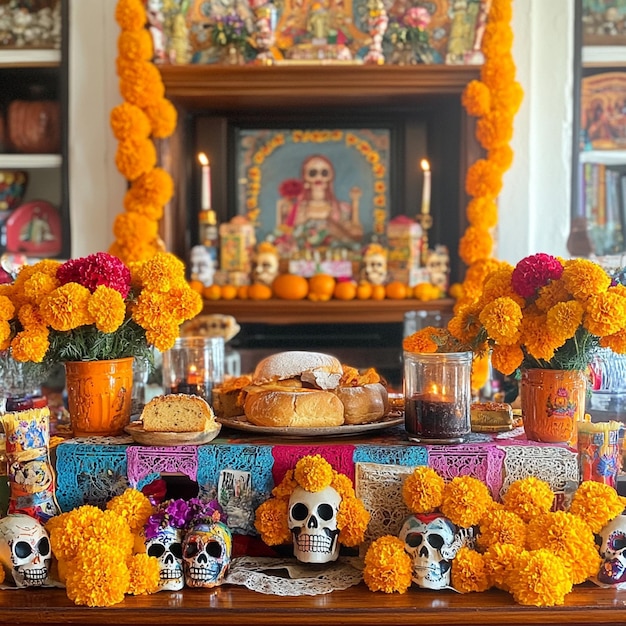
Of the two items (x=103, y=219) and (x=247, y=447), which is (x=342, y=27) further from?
(x=247, y=447)

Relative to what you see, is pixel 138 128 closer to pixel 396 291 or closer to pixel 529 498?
pixel 396 291

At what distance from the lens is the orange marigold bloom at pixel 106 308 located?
4.89 ft

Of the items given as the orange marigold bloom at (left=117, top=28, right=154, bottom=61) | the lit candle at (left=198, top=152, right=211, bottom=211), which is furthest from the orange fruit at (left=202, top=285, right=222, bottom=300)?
the orange marigold bloom at (left=117, top=28, right=154, bottom=61)

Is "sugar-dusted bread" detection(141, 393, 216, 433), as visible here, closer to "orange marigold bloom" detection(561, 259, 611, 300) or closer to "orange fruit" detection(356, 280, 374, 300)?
"orange marigold bloom" detection(561, 259, 611, 300)

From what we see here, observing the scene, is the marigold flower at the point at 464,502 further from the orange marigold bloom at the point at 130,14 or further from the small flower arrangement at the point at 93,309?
the orange marigold bloom at the point at 130,14

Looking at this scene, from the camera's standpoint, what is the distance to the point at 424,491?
1389mm

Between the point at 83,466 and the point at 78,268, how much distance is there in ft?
1.25

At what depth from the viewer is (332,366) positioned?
1.65 meters

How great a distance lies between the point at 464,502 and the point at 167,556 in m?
0.52

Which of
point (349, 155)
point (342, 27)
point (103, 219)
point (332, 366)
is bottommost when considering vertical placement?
point (332, 366)

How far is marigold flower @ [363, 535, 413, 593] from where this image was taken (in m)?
1.35

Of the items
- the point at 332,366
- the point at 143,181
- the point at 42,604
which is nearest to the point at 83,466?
the point at 42,604

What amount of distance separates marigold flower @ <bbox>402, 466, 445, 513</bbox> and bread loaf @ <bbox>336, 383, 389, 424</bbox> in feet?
0.69

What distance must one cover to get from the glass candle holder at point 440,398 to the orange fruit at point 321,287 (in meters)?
2.08
